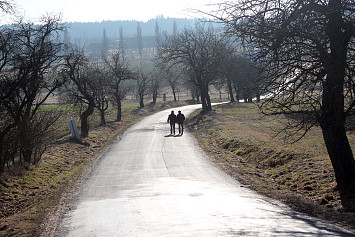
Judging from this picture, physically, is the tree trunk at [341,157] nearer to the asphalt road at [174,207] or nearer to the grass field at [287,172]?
the grass field at [287,172]

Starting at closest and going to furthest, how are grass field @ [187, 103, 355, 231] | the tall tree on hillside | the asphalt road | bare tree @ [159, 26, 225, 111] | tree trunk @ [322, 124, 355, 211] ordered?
the asphalt road, the tall tree on hillside, grass field @ [187, 103, 355, 231], tree trunk @ [322, 124, 355, 211], bare tree @ [159, 26, 225, 111]

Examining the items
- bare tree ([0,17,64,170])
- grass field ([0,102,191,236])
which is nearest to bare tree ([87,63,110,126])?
grass field ([0,102,191,236])

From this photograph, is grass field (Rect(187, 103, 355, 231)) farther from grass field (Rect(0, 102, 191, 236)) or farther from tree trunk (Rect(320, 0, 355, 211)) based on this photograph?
grass field (Rect(0, 102, 191, 236))

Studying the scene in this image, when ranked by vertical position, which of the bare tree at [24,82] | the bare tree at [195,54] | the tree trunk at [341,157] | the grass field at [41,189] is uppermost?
the bare tree at [195,54]

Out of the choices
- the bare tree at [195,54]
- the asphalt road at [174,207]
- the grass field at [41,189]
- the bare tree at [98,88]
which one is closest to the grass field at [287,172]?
the asphalt road at [174,207]

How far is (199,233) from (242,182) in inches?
263

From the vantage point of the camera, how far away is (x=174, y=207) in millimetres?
8508

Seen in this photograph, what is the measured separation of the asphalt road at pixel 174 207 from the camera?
663cm

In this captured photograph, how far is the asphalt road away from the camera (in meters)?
6.63

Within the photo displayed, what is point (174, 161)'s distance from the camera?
16.7 meters

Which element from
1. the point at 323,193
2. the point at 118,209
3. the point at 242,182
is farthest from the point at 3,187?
the point at 323,193

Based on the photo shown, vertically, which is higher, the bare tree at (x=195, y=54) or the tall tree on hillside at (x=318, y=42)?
the bare tree at (x=195, y=54)

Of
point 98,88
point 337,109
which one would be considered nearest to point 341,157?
point 337,109

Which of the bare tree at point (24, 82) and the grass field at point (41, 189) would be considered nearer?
the grass field at point (41, 189)
